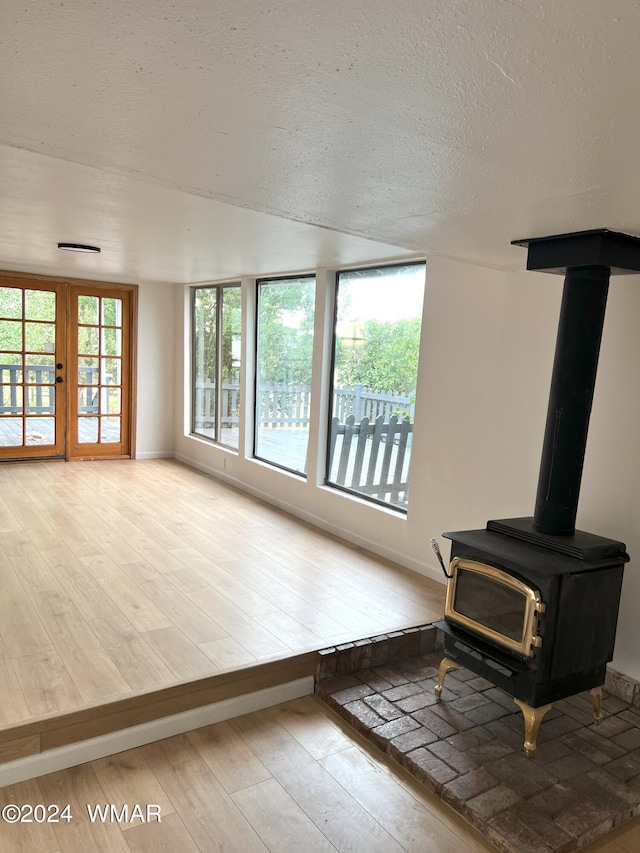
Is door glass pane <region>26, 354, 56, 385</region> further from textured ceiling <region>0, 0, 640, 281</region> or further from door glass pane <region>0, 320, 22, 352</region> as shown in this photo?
textured ceiling <region>0, 0, 640, 281</region>

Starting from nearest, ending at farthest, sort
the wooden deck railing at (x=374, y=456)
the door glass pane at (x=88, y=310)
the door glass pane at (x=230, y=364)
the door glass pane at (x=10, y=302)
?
1. the wooden deck railing at (x=374, y=456)
2. the door glass pane at (x=230, y=364)
3. the door glass pane at (x=10, y=302)
4. the door glass pane at (x=88, y=310)

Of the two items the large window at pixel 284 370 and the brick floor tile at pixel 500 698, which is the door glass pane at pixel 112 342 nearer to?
the large window at pixel 284 370

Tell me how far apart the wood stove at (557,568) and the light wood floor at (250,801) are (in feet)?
1.73

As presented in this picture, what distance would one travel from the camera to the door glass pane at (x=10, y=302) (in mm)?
6461

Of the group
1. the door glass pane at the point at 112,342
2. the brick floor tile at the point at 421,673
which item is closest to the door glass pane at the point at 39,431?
the door glass pane at the point at 112,342

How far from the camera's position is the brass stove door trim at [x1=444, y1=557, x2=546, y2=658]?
7.36ft

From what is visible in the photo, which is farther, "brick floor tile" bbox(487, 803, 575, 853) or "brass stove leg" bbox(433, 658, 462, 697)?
"brass stove leg" bbox(433, 658, 462, 697)

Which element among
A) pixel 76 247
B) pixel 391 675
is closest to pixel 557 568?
pixel 391 675

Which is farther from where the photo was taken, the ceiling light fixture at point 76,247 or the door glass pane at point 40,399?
the door glass pane at point 40,399

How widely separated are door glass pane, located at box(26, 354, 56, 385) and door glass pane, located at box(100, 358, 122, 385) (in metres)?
0.53

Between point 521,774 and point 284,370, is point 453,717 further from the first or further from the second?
point 284,370

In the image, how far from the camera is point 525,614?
89.7 inches

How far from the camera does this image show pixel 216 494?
5.75 m

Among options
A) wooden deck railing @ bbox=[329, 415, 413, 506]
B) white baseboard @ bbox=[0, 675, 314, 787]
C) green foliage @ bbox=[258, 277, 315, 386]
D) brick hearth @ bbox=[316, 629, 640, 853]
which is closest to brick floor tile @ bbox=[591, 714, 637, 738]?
brick hearth @ bbox=[316, 629, 640, 853]
